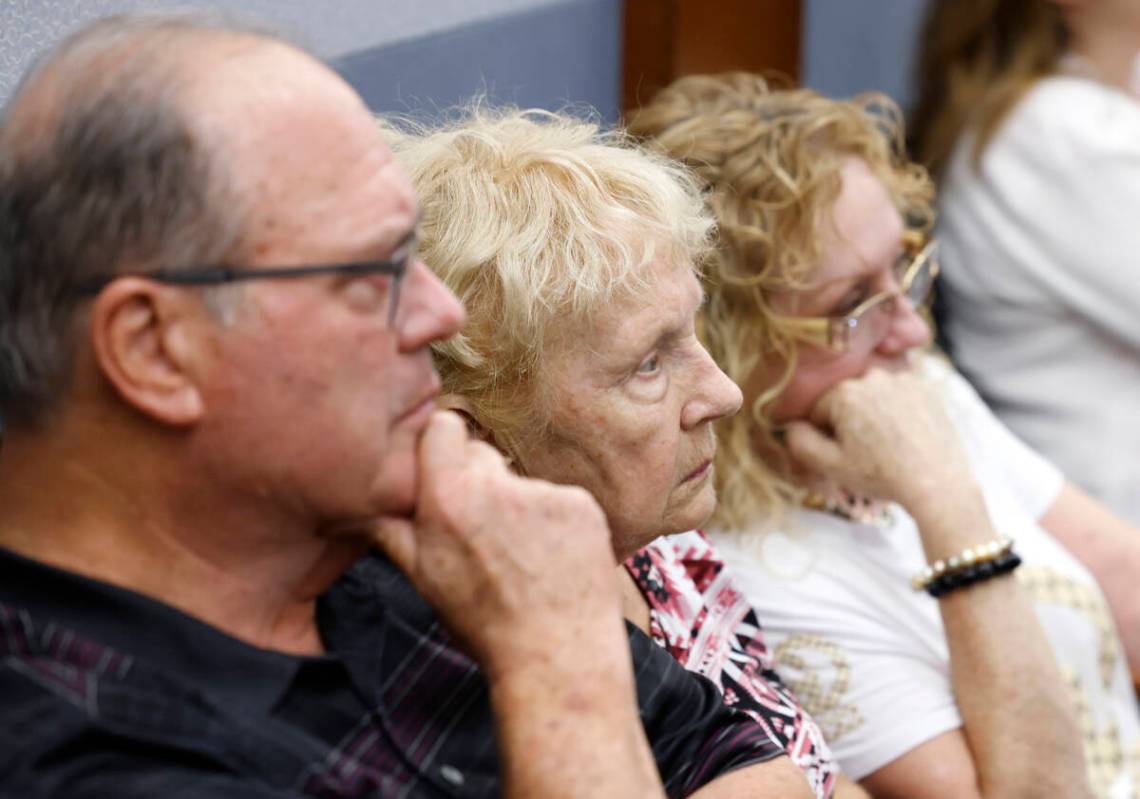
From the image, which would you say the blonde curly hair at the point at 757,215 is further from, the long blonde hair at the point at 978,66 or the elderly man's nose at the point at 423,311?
the elderly man's nose at the point at 423,311

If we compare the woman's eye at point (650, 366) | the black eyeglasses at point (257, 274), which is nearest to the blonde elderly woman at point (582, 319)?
the woman's eye at point (650, 366)

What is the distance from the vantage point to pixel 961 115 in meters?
2.77

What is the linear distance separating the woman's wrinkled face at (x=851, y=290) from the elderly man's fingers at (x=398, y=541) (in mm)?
979

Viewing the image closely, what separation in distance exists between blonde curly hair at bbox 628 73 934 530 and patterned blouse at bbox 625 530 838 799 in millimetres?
179

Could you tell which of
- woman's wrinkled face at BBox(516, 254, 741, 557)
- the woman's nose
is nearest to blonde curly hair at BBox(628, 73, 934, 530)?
the woman's nose

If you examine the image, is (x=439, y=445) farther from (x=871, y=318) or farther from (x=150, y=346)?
(x=871, y=318)

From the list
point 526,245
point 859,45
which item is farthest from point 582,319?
point 859,45

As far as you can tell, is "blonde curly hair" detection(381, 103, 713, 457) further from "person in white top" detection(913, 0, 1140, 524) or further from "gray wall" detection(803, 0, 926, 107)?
"gray wall" detection(803, 0, 926, 107)

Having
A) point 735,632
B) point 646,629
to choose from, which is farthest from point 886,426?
point 646,629

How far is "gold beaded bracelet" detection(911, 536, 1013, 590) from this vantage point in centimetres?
192

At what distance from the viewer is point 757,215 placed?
6.48 ft

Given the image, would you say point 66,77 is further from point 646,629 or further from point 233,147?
point 646,629

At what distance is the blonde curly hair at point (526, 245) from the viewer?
1.51m

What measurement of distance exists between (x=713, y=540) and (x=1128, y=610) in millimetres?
824
